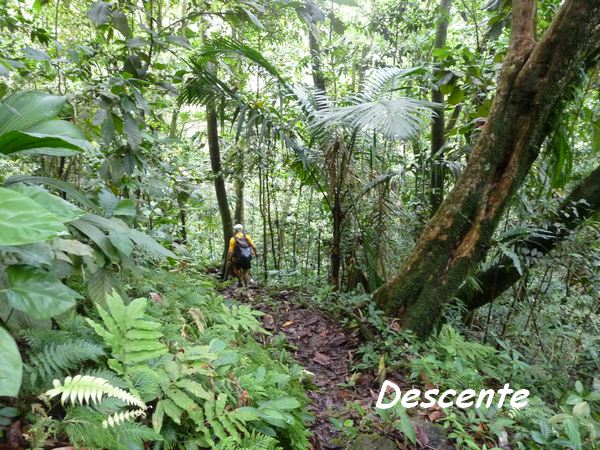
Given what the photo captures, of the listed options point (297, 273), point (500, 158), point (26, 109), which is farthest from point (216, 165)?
point (26, 109)

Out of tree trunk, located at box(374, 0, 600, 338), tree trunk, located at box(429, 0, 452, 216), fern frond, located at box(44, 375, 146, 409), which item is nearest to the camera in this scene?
fern frond, located at box(44, 375, 146, 409)

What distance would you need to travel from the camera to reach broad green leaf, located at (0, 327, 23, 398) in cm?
92

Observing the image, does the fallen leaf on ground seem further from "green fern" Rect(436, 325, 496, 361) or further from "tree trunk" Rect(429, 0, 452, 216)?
"tree trunk" Rect(429, 0, 452, 216)

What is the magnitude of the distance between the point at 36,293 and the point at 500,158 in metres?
3.41

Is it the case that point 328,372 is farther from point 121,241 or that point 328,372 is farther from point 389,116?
point 121,241

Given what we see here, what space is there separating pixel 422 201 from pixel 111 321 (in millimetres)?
4785

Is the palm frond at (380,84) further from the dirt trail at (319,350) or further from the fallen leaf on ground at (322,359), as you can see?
the fallen leaf on ground at (322,359)

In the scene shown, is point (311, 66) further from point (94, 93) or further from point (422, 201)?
point (94, 93)

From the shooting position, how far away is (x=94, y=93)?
262 centimetres

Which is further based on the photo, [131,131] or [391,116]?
[391,116]

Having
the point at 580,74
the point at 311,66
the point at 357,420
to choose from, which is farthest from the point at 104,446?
the point at 311,66

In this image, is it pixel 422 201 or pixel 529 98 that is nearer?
pixel 529 98

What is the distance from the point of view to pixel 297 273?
669 cm

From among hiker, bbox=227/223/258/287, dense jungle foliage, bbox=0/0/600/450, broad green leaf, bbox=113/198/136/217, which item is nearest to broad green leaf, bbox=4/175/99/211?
dense jungle foliage, bbox=0/0/600/450
